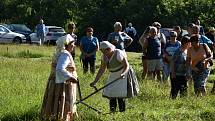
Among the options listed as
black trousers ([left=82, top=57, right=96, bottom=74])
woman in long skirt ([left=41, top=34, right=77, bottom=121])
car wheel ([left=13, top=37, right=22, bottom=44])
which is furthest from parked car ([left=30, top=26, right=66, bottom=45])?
woman in long skirt ([left=41, top=34, right=77, bottom=121])

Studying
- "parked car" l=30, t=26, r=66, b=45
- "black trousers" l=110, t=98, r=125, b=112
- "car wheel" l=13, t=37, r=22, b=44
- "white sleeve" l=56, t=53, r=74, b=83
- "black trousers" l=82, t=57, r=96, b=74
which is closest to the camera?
"white sleeve" l=56, t=53, r=74, b=83

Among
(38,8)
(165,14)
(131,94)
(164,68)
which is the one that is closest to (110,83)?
(131,94)

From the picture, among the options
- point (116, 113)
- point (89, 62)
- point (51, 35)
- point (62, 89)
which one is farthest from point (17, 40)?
point (62, 89)

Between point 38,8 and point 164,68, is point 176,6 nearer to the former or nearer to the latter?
point 38,8

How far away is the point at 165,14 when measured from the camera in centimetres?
4450

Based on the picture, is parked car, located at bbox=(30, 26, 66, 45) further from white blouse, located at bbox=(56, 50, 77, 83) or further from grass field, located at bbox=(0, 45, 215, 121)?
white blouse, located at bbox=(56, 50, 77, 83)

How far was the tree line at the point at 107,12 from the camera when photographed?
44562mm

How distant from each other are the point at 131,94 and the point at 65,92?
147 cm

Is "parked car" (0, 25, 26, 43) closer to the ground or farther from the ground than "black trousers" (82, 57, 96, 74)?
closer to the ground

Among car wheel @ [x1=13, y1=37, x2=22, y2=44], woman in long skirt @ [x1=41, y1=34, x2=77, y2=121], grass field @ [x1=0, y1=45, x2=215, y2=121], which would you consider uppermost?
woman in long skirt @ [x1=41, y1=34, x2=77, y2=121]

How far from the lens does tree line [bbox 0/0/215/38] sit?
4456 cm

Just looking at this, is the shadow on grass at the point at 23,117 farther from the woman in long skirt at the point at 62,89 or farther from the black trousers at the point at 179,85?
the black trousers at the point at 179,85

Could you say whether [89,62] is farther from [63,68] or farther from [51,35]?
[51,35]

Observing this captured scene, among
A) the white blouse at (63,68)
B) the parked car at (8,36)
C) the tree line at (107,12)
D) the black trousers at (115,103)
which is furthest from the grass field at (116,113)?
the tree line at (107,12)
